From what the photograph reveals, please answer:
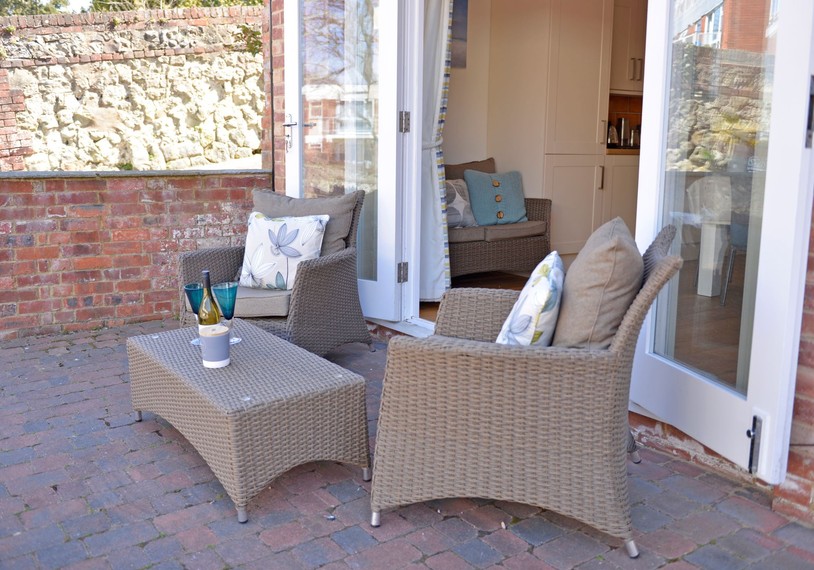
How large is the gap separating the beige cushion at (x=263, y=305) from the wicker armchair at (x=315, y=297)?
2 cm

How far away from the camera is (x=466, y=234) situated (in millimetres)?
4996

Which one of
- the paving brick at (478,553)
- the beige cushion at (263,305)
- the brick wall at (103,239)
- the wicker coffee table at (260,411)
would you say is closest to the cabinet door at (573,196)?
the brick wall at (103,239)

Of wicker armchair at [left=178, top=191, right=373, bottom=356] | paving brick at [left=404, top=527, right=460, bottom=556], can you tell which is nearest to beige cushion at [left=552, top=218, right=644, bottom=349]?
paving brick at [left=404, top=527, right=460, bottom=556]

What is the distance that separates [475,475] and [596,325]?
53 cm

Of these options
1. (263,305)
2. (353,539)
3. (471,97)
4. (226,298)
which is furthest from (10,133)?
(353,539)

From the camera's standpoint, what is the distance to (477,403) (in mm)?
2064

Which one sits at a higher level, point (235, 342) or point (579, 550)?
point (235, 342)

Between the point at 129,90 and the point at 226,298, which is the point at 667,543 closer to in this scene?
the point at 226,298

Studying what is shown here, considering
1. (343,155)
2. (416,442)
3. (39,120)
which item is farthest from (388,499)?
(39,120)

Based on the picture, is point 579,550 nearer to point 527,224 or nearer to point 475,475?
point 475,475

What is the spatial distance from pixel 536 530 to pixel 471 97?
4.22 metres

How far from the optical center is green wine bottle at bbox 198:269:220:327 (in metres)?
2.51

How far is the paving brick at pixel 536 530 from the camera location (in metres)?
2.14

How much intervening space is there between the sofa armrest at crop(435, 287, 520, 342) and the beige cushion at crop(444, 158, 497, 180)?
298 cm
